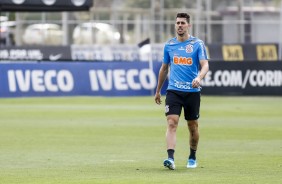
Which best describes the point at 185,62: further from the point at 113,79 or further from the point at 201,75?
the point at 113,79

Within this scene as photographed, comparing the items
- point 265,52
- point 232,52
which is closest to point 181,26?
point 232,52

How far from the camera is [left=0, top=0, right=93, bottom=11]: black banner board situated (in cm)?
2641

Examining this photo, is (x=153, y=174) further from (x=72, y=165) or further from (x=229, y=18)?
(x=229, y=18)

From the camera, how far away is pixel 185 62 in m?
14.7

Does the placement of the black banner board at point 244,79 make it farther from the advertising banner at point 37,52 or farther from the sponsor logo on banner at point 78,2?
the sponsor logo on banner at point 78,2

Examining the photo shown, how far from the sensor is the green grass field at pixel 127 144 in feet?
44.8

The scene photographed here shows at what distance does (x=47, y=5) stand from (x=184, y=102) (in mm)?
12754

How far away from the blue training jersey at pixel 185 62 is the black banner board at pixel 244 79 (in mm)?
24524

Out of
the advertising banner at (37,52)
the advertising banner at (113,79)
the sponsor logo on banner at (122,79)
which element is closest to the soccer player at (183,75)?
the advertising banner at (113,79)

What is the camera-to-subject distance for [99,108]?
3108 cm

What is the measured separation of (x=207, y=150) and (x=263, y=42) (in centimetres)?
3253

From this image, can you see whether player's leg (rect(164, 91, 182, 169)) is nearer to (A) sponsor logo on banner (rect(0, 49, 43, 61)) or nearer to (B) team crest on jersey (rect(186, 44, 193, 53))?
(B) team crest on jersey (rect(186, 44, 193, 53))

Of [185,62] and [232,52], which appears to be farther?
[232,52]

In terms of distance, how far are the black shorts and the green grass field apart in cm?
82
